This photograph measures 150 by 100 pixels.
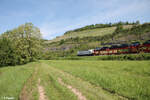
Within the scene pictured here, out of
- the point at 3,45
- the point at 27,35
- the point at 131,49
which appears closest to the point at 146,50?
the point at 131,49

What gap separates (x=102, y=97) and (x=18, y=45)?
38185 mm

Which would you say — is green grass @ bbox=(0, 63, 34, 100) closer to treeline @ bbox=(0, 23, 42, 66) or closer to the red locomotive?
treeline @ bbox=(0, 23, 42, 66)

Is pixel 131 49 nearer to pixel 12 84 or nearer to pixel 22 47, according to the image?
pixel 12 84

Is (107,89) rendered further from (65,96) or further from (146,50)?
(146,50)

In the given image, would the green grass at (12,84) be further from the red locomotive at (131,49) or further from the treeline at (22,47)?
the red locomotive at (131,49)

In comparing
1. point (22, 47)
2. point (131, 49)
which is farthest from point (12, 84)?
point (131, 49)

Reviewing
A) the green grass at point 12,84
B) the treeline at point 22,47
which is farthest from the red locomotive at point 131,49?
the green grass at point 12,84

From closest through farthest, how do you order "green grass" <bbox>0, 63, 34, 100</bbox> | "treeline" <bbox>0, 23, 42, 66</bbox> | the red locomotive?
1. "green grass" <bbox>0, 63, 34, 100</bbox>
2. the red locomotive
3. "treeline" <bbox>0, 23, 42, 66</bbox>

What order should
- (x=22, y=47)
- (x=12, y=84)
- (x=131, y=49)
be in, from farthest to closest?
(x=22, y=47), (x=131, y=49), (x=12, y=84)

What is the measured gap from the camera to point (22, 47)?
122 ft

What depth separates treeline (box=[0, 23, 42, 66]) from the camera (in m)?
37.8

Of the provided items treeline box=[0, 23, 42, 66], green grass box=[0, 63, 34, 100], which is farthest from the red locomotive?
green grass box=[0, 63, 34, 100]

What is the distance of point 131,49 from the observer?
3078 cm

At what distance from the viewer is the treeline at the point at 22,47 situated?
124 feet
